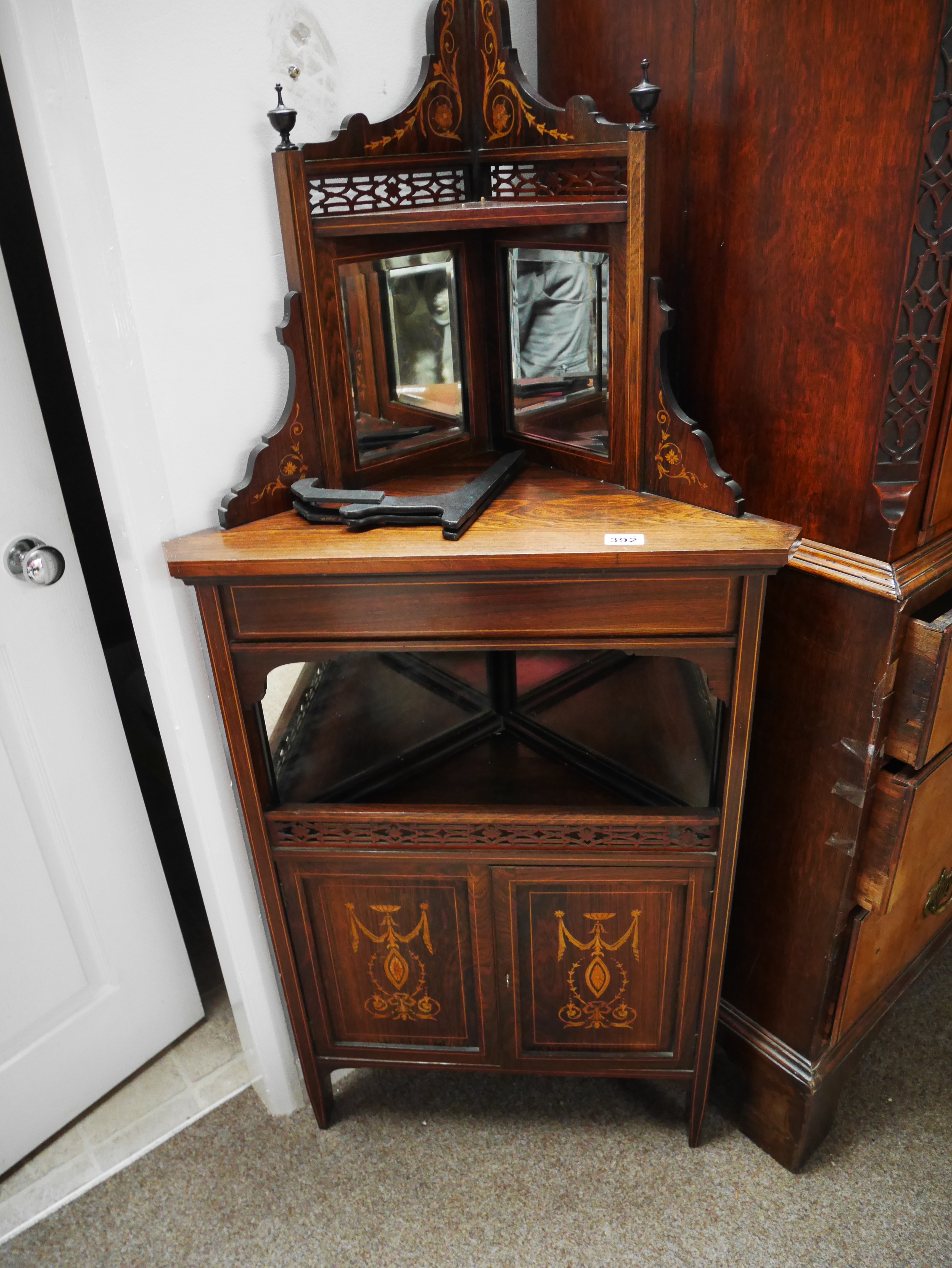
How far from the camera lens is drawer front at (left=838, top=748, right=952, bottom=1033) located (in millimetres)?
1338

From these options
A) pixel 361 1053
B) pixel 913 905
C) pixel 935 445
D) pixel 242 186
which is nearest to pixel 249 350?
pixel 242 186

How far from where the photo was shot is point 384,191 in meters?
1.29

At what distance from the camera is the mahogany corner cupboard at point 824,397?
1.05 metres

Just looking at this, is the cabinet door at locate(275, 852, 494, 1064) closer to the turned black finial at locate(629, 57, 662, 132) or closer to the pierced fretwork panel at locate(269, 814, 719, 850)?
the pierced fretwork panel at locate(269, 814, 719, 850)

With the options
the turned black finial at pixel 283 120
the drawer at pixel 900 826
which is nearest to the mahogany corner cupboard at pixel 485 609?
the turned black finial at pixel 283 120

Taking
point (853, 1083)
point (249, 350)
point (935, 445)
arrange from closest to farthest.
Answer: point (935, 445)
point (249, 350)
point (853, 1083)

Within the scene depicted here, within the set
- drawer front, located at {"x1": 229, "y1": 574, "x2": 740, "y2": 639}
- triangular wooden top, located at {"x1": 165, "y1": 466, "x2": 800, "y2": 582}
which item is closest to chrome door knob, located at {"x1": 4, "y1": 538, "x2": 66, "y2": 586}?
triangular wooden top, located at {"x1": 165, "y1": 466, "x2": 800, "y2": 582}

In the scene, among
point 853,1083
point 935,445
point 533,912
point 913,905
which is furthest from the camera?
point 853,1083

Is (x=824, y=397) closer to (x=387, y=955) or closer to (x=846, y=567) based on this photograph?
(x=846, y=567)

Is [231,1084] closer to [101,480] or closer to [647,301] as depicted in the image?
[101,480]

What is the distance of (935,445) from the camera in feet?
3.73

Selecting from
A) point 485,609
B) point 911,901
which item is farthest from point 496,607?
point 911,901

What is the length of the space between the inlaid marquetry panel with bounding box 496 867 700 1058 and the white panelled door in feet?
2.36

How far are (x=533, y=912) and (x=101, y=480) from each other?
872 millimetres
